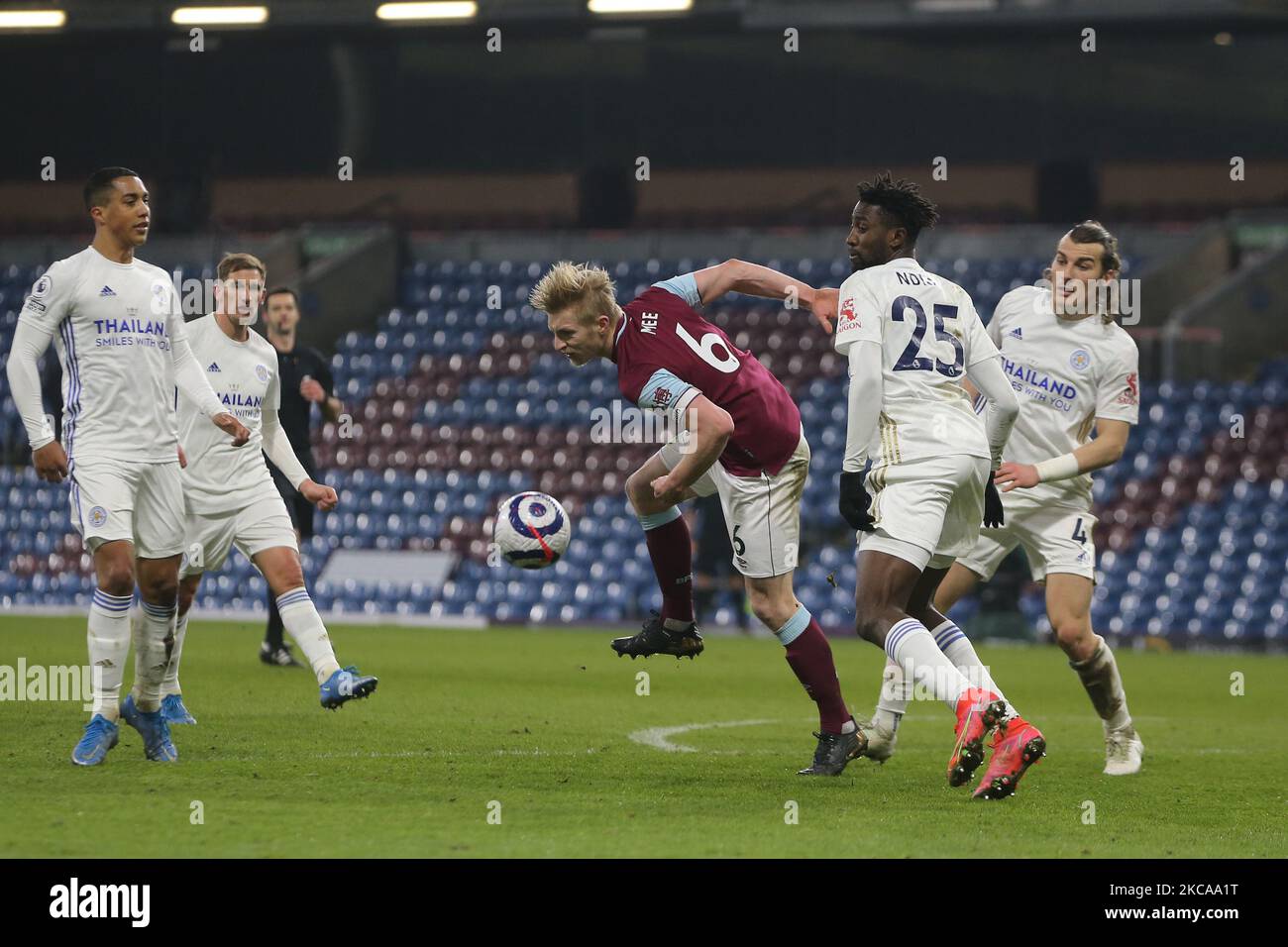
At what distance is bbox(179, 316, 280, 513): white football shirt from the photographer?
7609 mm

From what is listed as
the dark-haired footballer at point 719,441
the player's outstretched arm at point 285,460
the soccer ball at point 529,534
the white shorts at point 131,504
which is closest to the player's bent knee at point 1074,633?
the dark-haired footballer at point 719,441

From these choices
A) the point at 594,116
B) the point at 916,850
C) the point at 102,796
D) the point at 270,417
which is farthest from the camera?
the point at 594,116

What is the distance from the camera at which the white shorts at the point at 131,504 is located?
6.44 m

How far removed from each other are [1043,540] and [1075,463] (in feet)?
2.02

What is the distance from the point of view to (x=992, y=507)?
6.55 metres

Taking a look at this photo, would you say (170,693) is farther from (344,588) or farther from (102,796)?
(344,588)

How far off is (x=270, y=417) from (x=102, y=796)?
8.23ft

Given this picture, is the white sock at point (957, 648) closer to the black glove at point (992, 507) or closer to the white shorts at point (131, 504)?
the black glove at point (992, 507)

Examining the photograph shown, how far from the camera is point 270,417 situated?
7.82m

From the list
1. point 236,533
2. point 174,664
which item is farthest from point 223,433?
point 174,664

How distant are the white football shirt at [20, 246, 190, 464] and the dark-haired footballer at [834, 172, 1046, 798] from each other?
2706 millimetres

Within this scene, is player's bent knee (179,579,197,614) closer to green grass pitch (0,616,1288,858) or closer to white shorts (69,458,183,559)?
green grass pitch (0,616,1288,858)

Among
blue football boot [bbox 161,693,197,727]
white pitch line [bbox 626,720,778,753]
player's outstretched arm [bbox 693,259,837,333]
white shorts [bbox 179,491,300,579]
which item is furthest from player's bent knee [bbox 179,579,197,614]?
player's outstretched arm [bbox 693,259,837,333]

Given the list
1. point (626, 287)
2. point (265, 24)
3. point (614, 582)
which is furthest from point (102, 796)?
point (265, 24)
